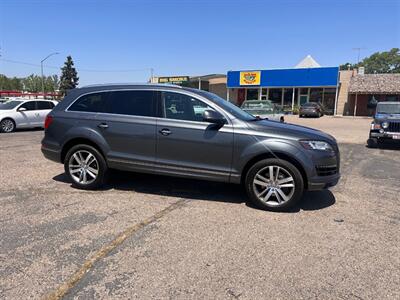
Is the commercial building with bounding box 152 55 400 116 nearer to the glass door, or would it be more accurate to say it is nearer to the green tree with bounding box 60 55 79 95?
the glass door

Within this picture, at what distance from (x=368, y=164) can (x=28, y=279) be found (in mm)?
8550

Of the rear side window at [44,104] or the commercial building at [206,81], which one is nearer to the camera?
the rear side window at [44,104]

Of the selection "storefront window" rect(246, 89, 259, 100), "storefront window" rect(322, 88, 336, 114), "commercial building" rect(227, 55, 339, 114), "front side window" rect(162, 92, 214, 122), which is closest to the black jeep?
"front side window" rect(162, 92, 214, 122)

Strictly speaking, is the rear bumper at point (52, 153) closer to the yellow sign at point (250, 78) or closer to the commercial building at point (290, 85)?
the commercial building at point (290, 85)

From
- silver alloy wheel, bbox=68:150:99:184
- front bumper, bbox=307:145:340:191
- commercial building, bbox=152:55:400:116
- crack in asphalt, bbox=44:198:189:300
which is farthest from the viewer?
commercial building, bbox=152:55:400:116

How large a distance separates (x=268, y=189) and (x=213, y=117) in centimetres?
133

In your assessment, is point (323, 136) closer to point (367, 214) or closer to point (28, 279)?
point (367, 214)

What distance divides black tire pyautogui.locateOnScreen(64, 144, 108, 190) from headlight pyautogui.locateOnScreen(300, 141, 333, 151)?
3.23 m

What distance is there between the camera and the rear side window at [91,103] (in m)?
5.77

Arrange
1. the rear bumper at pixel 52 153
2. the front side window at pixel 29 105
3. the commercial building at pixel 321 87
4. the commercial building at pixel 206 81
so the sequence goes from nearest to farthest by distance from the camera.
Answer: the rear bumper at pixel 52 153, the front side window at pixel 29 105, the commercial building at pixel 321 87, the commercial building at pixel 206 81

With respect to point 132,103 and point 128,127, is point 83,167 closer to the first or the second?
point 128,127

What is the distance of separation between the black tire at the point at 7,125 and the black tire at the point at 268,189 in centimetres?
1335

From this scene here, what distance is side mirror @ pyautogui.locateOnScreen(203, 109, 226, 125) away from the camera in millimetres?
4949

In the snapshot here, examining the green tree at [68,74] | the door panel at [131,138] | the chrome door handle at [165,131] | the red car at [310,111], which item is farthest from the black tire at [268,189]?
the green tree at [68,74]
